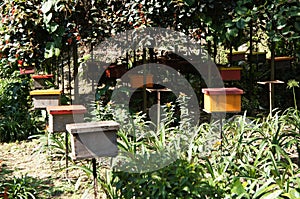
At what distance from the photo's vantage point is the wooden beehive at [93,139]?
2.45 meters

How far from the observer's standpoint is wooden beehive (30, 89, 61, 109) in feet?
12.3

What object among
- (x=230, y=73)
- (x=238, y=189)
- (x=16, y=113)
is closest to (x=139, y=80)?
(x=230, y=73)

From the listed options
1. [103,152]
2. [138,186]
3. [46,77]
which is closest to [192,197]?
[138,186]

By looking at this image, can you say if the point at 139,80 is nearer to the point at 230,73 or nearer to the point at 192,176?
the point at 230,73

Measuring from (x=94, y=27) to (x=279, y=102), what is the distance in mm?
2824

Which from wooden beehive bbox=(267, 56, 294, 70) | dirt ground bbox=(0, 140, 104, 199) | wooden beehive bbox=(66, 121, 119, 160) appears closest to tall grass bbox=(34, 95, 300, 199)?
dirt ground bbox=(0, 140, 104, 199)

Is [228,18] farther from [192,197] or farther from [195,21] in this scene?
[192,197]

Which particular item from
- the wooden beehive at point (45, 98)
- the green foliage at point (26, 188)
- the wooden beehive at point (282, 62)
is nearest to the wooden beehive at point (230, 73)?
the wooden beehive at point (282, 62)

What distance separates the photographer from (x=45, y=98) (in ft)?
12.4

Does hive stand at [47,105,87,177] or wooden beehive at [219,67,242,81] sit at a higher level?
wooden beehive at [219,67,242,81]

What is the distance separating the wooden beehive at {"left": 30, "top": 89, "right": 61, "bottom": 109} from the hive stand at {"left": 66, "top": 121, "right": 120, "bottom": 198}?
131 cm

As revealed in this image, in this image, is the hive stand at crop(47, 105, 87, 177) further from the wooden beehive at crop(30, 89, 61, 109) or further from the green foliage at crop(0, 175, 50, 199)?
the wooden beehive at crop(30, 89, 61, 109)

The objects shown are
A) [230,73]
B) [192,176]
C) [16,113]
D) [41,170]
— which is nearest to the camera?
[192,176]

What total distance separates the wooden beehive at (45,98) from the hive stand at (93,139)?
1308 millimetres
